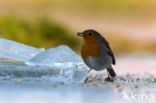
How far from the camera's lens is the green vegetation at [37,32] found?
661 centimetres

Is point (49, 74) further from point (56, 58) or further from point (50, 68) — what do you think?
point (56, 58)

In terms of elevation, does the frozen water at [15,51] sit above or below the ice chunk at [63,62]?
above

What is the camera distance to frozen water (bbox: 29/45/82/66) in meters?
3.55

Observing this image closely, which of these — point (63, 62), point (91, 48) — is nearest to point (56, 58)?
point (63, 62)

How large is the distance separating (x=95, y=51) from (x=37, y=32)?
10.7 feet

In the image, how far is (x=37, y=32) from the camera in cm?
701

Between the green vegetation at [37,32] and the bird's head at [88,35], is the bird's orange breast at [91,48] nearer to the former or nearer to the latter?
the bird's head at [88,35]

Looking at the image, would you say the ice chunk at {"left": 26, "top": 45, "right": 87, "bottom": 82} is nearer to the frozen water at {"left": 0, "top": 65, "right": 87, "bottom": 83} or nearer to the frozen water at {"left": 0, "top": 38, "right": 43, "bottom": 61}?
the frozen water at {"left": 0, "top": 65, "right": 87, "bottom": 83}

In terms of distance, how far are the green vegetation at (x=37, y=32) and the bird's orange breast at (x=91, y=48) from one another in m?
2.68

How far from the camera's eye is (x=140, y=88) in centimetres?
325

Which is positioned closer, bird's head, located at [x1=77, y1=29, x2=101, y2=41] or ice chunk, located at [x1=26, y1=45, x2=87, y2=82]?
ice chunk, located at [x1=26, y1=45, x2=87, y2=82]

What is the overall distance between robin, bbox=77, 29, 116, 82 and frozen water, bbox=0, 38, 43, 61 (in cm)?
34

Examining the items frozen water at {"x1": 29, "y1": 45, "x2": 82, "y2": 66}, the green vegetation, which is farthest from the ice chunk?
the green vegetation

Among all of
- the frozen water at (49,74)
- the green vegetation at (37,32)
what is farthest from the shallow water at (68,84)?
the green vegetation at (37,32)
